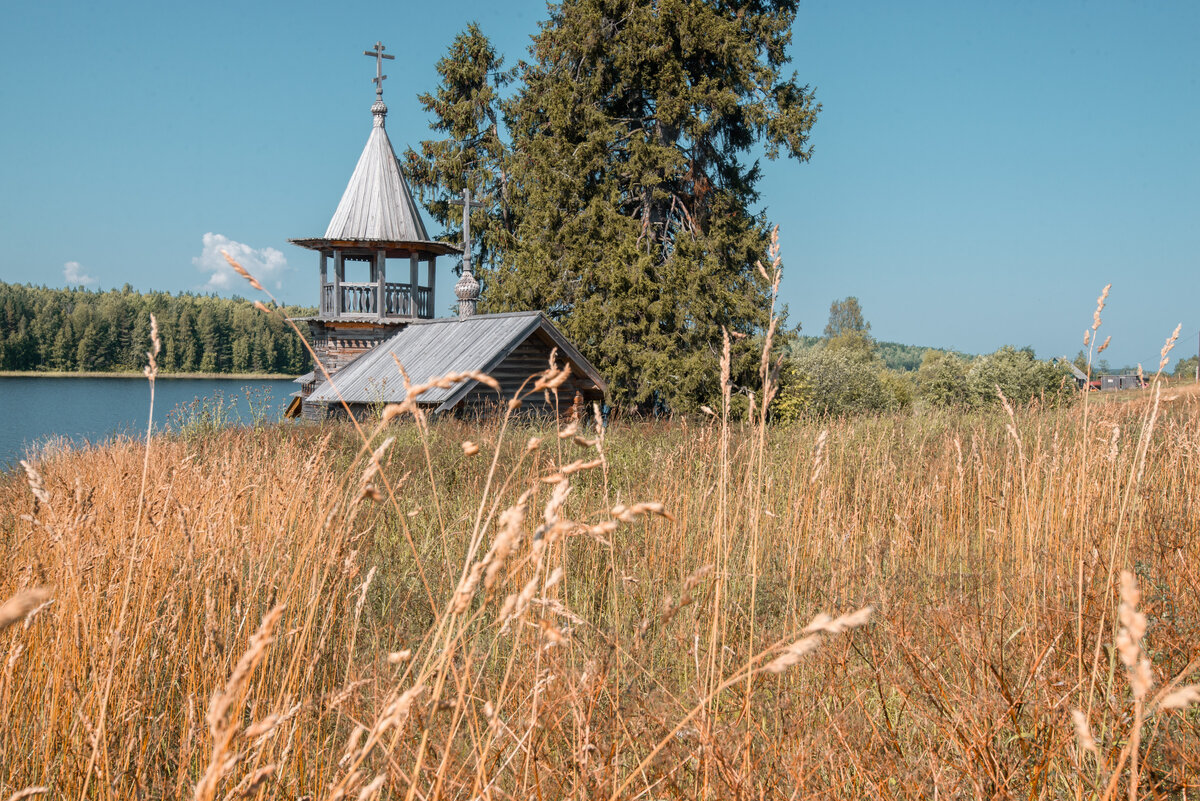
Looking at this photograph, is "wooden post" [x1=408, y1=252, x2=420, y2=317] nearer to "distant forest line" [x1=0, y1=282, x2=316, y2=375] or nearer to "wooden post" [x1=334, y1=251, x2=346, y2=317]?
"wooden post" [x1=334, y1=251, x2=346, y2=317]

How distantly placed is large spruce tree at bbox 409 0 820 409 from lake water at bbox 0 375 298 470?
24.0ft

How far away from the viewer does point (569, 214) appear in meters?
19.5

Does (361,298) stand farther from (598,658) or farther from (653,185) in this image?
(598,658)

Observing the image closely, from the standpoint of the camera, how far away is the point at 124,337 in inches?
3622


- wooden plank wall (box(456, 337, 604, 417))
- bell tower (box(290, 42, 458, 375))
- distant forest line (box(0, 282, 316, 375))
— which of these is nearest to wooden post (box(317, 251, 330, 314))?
bell tower (box(290, 42, 458, 375))

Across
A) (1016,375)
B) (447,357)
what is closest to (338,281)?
(447,357)

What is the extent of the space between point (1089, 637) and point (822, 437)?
1453 millimetres

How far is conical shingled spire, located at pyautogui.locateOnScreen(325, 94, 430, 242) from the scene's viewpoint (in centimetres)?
2098

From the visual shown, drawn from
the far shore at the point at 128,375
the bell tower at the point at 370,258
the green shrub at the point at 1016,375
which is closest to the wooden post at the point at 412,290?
the bell tower at the point at 370,258

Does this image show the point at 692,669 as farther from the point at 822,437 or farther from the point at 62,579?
the point at 62,579

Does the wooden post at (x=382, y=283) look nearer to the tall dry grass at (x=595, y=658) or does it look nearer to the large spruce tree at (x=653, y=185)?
the large spruce tree at (x=653, y=185)

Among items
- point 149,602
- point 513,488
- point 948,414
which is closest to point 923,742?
point 149,602

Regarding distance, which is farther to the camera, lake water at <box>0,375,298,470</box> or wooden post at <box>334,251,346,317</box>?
wooden post at <box>334,251,346,317</box>

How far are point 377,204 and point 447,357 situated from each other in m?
8.26
